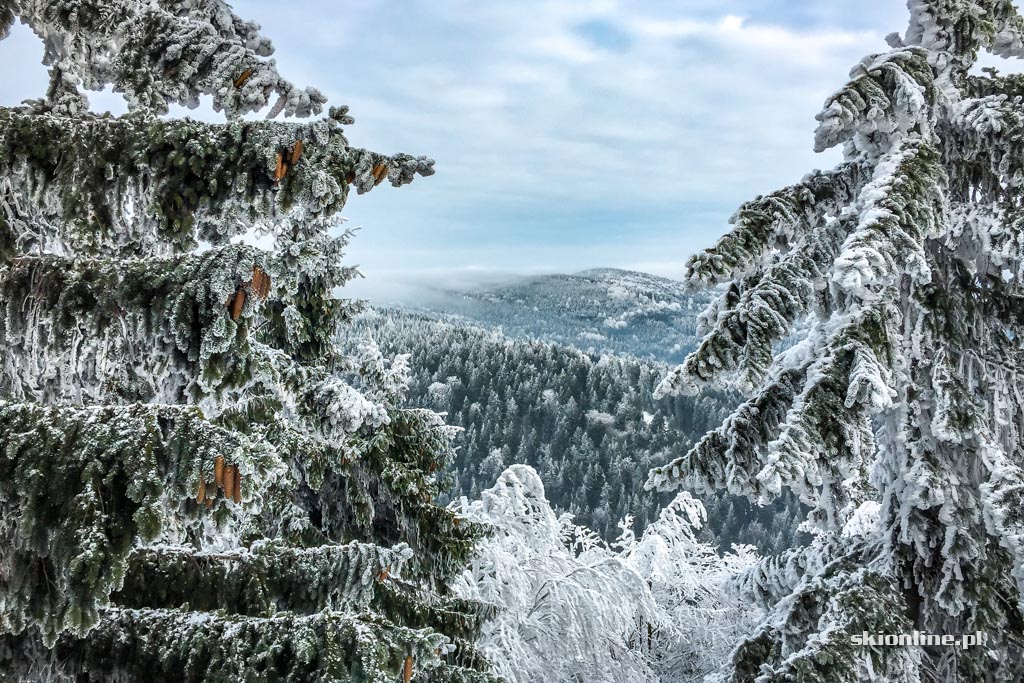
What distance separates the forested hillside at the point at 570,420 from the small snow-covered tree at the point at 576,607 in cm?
5529

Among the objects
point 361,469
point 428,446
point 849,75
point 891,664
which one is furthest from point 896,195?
point 428,446

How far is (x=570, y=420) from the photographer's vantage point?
86938 mm

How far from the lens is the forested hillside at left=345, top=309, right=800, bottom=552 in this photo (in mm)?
71375

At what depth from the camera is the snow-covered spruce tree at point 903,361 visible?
4527 mm

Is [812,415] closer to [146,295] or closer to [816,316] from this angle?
[816,316]

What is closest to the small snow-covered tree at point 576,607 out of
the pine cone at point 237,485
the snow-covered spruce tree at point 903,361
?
the snow-covered spruce tree at point 903,361

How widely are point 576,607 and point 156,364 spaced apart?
908cm

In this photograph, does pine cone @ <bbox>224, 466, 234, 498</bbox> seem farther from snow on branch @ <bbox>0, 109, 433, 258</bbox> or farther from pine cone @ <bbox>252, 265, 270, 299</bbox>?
snow on branch @ <bbox>0, 109, 433, 258</bbox>

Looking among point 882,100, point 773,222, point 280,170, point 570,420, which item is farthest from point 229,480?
point 570,420

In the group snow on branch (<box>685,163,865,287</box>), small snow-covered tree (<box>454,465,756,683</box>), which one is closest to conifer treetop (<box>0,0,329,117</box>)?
snow on branch (<box>685,163,865,287</box>)

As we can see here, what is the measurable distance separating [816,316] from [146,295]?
3.99 m

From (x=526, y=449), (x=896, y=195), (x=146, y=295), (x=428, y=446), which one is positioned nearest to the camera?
(x=146, y=295)

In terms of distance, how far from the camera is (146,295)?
9.65 ft

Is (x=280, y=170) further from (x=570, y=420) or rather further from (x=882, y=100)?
(x=570, y=420)
